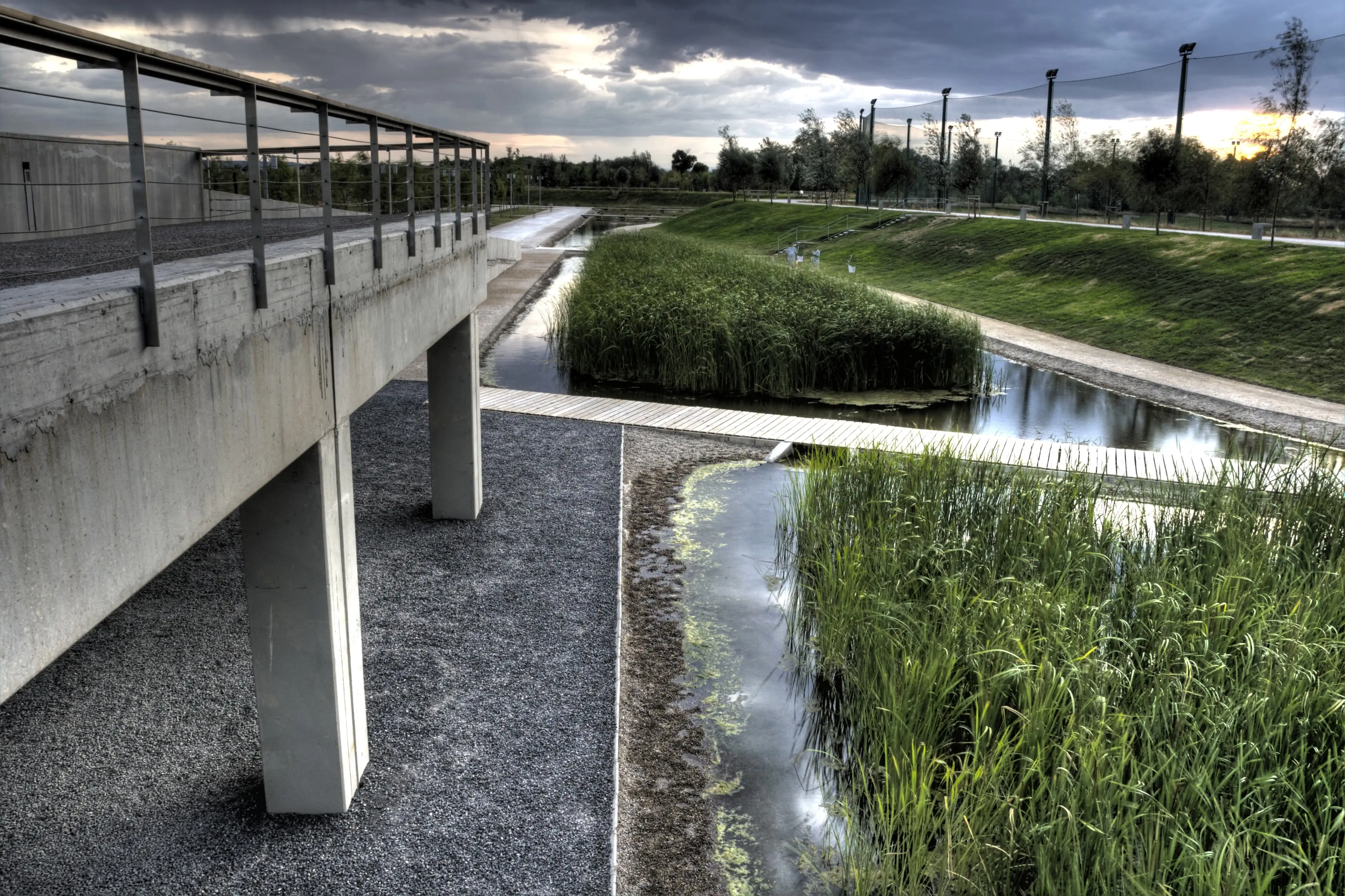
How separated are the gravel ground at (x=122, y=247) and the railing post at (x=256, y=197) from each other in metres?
0.22

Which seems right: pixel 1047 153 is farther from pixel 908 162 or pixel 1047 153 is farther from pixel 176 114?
pixel 176 114

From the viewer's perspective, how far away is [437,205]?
6414 millimetres

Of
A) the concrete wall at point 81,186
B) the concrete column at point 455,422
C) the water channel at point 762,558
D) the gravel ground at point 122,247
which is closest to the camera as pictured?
the gravel ground at point 122,247

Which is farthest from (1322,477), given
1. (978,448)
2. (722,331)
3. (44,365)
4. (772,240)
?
(772,240)

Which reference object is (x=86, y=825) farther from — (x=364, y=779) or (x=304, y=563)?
(x=304, y=563)

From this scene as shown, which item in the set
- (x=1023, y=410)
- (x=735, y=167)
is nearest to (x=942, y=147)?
(x=735, y=167)

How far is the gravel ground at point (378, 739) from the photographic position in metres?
3.87

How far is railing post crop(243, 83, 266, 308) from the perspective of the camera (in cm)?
299

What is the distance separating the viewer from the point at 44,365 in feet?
6.51

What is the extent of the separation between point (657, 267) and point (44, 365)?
19.0 meters

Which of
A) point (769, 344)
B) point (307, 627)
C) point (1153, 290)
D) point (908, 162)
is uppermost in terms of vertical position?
point (908, 162)

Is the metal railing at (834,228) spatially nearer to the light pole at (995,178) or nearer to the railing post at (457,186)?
the light pole at (995,178)

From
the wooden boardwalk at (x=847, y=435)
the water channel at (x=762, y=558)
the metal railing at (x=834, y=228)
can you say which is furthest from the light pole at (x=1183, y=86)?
the wooden boardwalk at (x=847, y=435)

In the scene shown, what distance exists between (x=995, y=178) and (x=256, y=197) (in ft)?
154
